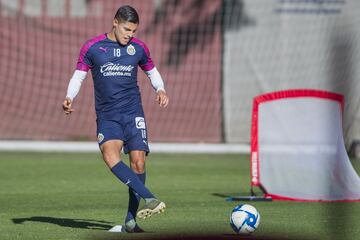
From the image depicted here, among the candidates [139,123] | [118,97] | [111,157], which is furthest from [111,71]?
[111,157]

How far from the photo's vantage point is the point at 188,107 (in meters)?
22.9

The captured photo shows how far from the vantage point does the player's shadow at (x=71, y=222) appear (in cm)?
1003

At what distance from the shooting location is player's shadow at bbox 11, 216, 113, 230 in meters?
10.0

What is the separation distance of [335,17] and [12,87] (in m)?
6.71

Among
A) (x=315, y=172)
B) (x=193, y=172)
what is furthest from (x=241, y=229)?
(x=193, y=172)

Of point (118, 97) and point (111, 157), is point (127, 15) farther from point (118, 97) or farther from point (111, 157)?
point (111, 157)

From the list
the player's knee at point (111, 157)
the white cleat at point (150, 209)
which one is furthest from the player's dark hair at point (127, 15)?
the white cleat at point (150, 209)

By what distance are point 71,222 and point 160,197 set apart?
255cm

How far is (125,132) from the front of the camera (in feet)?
31.8

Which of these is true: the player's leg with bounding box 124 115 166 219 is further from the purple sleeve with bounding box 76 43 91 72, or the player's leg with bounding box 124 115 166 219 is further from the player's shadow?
the player's shadow

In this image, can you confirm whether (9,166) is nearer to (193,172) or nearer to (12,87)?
(193,172)

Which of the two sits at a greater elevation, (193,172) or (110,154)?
(110,154)

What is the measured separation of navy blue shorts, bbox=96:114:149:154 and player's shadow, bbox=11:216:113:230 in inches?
33.3

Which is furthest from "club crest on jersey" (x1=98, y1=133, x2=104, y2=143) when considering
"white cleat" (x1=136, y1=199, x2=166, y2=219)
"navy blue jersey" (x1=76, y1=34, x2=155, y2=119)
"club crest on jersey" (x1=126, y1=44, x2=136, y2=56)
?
"white cleat" (x1=136, y1=199, x2=166, y2=219)
